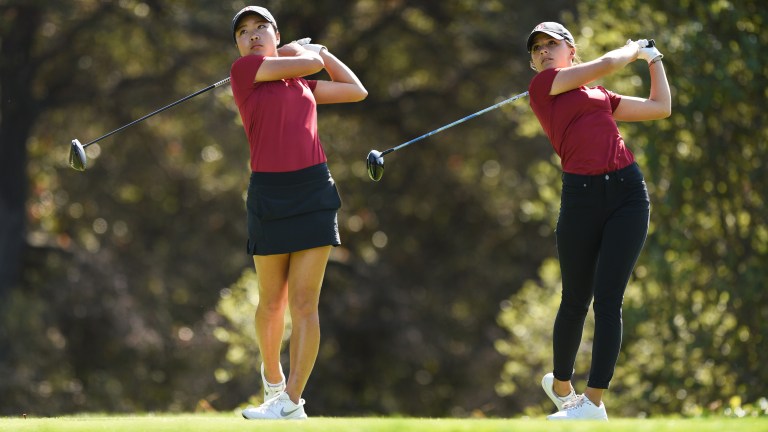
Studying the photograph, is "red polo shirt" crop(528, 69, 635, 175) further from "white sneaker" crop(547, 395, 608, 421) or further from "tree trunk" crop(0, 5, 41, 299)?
"tree trunk" crop(0, 5, 41, 299)

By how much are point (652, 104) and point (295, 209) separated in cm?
167

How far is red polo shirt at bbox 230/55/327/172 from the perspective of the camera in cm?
647

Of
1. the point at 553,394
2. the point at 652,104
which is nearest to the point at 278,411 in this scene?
the point at 553,394

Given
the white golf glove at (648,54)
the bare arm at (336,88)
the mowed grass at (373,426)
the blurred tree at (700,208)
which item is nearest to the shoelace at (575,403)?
the mowed grass at (373,426)

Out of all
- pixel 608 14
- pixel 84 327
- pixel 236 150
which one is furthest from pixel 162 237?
pixel 608 14

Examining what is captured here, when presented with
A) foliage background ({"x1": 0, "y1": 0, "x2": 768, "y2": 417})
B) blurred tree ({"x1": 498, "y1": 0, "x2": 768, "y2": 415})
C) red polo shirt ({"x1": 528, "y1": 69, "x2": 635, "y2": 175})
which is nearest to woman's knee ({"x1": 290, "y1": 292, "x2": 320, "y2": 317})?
red polo shirt ({"x1": 528, "y1": 69, "x2": 635, "y2": 175})

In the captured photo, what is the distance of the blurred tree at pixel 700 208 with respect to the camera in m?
10.6

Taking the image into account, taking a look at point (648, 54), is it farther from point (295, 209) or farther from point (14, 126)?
point (14, 126)

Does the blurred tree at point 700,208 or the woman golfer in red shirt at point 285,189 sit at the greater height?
the woman golfer in red shirt at point 285,189

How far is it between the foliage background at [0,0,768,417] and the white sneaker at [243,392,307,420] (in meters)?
7.67

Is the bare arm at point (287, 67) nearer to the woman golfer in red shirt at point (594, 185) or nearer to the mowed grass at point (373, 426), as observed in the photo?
the woman golfer in red shirt at point (594, 185)

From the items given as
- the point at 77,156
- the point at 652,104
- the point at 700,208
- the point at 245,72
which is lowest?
the point at 700,208

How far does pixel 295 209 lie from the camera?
6.50 m

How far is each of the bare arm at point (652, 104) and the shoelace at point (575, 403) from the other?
4.12 feet
